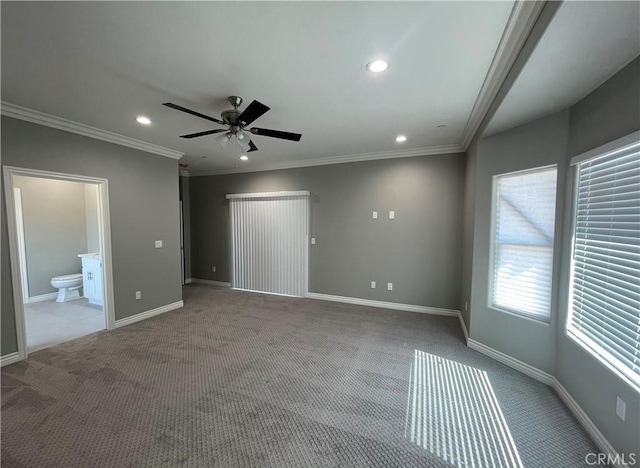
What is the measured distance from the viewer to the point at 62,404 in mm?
2137

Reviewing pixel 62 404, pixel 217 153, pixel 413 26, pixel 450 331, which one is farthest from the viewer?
pixel 217 153

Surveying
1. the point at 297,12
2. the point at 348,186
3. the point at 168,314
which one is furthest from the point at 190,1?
the point at 168,314

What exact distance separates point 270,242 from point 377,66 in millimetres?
4091

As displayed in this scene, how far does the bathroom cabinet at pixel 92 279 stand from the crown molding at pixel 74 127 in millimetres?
2116

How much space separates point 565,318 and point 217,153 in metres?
4.98

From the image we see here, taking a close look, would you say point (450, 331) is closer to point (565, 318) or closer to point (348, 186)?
point (565, 318)

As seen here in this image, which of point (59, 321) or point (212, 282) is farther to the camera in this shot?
point (212, 282)

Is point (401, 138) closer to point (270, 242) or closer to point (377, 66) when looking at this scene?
point (377, 66)

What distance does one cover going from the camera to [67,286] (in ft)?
15.6

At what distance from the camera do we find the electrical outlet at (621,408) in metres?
1.58

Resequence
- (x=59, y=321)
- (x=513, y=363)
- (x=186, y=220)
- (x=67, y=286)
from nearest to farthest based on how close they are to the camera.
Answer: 1. (x=513, y=363)
2. (x=59, y=321)
3. (x=67, y=286)
4. (x=186, y=220)
